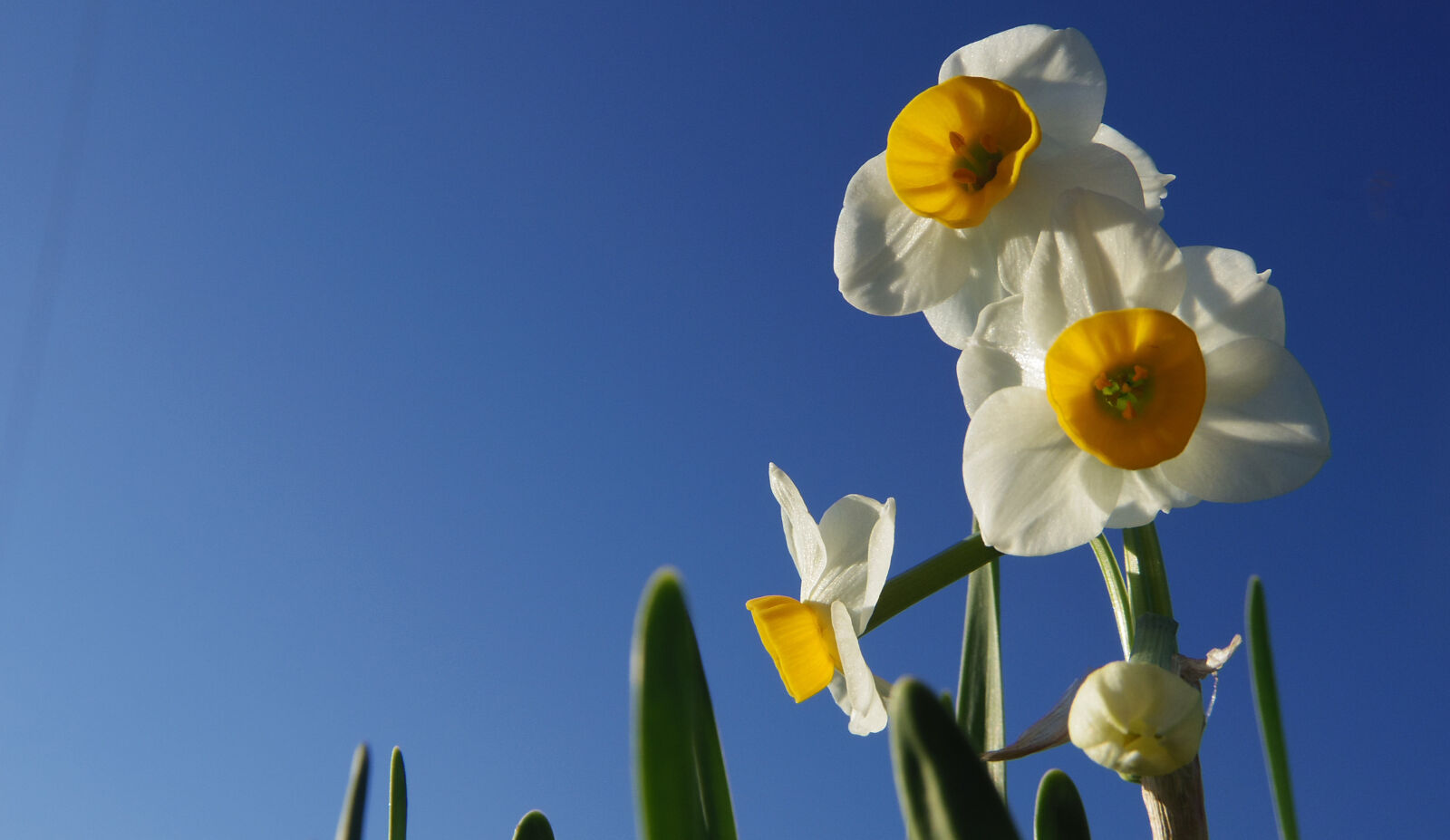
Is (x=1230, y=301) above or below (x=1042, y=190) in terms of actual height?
below

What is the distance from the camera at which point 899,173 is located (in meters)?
0.83

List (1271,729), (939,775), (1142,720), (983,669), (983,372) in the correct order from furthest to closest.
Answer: (983,669), (1271,729), (983,372), (1142,720), (939,775)

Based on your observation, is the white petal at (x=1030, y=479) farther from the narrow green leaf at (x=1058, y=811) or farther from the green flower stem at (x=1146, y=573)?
the narrow green leaf at (x=1058, y=811)

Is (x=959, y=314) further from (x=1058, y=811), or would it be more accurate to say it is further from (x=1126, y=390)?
(x=1058, y=811)

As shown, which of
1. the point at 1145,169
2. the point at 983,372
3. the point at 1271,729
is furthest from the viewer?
the point at 1271,729

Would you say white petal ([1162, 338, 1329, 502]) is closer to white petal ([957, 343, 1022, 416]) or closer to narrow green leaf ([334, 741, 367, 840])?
white petal ([957, 343, 1022, 416])

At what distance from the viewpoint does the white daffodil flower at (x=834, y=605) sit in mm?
822

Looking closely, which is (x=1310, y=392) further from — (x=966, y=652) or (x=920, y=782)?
(x=966, y=652)

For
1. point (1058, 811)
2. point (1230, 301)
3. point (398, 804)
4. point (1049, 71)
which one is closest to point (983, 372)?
point (1230, 301)

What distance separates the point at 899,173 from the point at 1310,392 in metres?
0.36

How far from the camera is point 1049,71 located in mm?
833

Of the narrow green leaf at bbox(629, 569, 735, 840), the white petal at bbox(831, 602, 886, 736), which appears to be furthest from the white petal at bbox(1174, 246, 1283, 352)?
the narrow green leaf at bbox(629, 569, 735, 840)

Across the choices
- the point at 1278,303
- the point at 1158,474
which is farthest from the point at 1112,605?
the point at 1278,303

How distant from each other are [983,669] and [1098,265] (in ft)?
2.00
